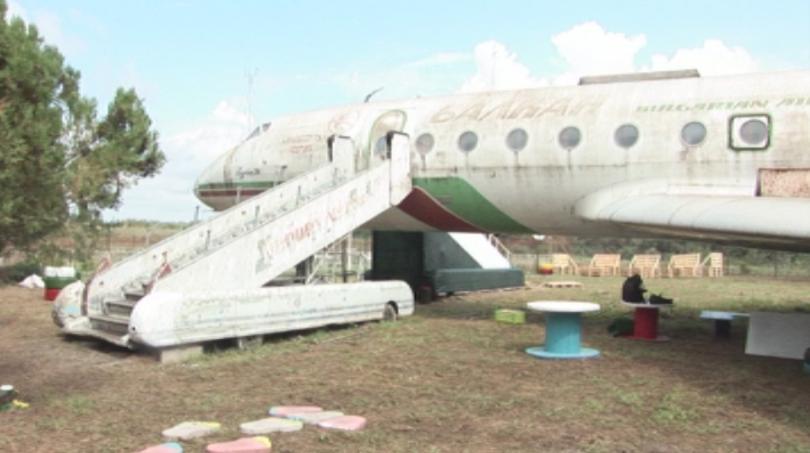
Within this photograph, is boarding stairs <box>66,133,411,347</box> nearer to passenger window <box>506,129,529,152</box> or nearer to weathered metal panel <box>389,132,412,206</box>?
weathered metal panel <box>389,132,412,206</box>

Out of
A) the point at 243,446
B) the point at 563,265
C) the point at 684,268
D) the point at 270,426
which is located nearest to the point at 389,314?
the point at 270,426

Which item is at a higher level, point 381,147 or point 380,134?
point 380,134

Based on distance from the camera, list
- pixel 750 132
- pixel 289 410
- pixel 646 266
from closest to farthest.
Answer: pixel 289 410 < pixel 750 132 < pixel 646 266

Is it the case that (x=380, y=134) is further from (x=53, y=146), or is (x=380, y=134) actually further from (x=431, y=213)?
(x=53, y=146)

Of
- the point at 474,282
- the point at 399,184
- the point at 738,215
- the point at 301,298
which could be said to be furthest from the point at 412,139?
the point at 474,282

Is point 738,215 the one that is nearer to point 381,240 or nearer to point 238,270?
point 238,270

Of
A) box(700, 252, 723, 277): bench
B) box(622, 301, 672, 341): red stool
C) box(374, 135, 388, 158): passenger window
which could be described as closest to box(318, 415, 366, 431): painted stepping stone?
box(622, 301, 672, 341): red stool

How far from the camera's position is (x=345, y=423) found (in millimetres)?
7609

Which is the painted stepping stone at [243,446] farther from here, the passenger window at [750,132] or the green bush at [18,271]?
the green bush at [18,271]

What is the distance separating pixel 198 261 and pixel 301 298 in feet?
5.88

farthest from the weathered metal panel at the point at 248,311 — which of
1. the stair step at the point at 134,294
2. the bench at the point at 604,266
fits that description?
the bench at the point at 604,266

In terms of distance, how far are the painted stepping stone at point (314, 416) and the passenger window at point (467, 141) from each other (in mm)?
7833

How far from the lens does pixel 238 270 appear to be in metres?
13.0

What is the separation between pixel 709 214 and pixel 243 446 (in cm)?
681
